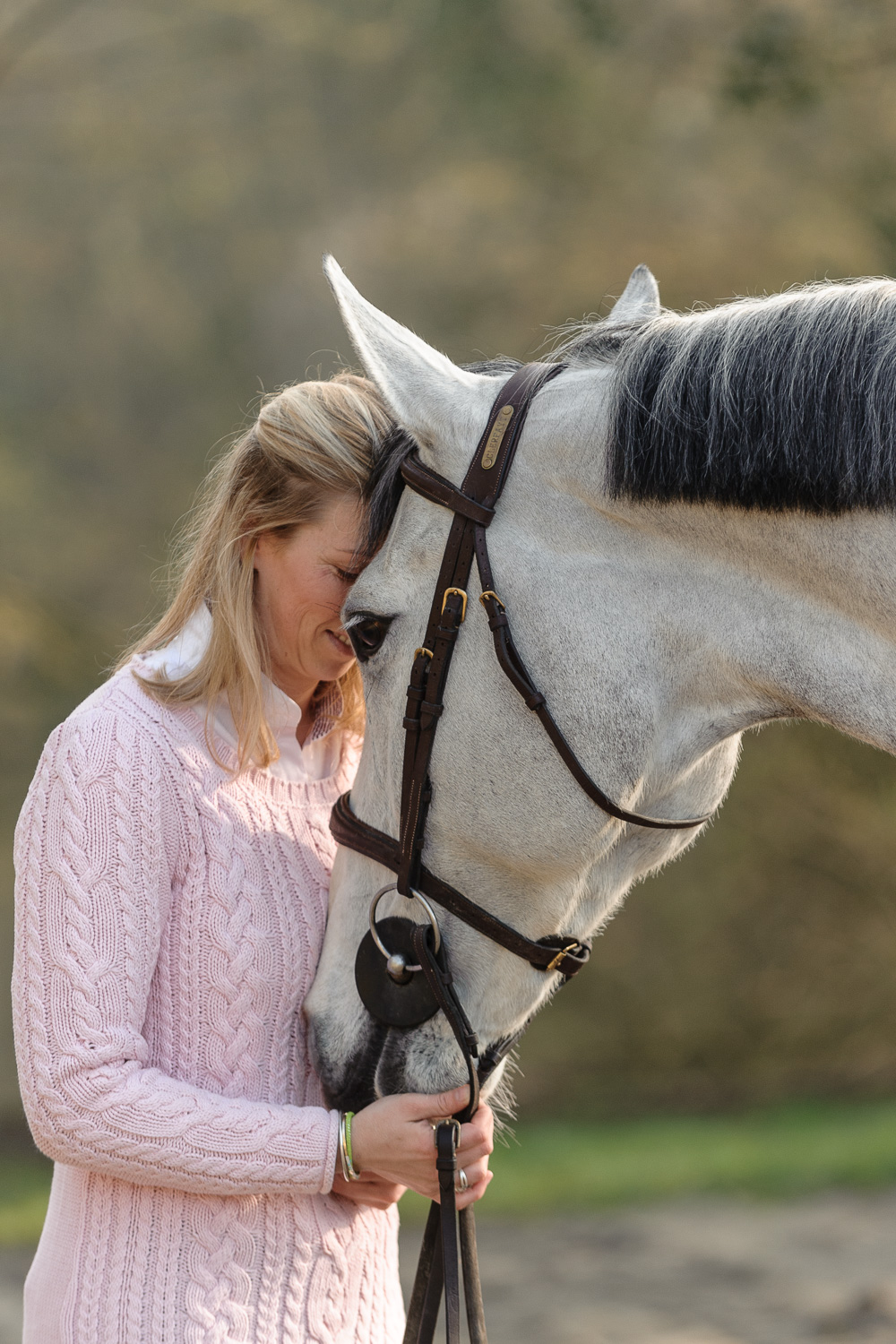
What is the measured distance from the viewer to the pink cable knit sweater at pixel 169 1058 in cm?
120

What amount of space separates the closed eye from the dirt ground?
2903 millimetres

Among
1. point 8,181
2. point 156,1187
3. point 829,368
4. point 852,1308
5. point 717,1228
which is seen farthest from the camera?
point 8,181

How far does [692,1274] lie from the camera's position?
12.4 feet

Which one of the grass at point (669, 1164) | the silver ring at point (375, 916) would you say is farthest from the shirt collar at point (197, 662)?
the grass at point (669, 1164)

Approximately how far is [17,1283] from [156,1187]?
120 inches

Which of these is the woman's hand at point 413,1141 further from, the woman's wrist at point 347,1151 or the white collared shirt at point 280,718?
the white collared shirt at point 280,718

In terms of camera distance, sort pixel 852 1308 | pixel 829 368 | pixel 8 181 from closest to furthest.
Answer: pixel 829 368 < pixel 852 1308 < pixel 8 181

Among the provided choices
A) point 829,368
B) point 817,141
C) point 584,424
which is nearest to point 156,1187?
point 584,424

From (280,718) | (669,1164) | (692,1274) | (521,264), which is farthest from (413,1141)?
(521,264)

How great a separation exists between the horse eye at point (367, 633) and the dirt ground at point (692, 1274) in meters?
2.90

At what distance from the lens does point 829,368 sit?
1.00m

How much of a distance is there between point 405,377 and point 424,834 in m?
0.50

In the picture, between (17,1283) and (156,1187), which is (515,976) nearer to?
(156,1187)

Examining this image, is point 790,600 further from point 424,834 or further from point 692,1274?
point 692,1274
